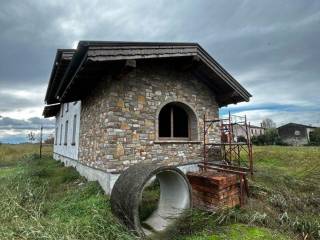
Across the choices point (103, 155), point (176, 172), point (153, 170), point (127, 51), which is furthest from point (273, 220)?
point (127, 51)

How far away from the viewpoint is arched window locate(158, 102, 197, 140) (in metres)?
8.53

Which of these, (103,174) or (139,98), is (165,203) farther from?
(139,98)

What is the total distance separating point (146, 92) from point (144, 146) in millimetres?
1590

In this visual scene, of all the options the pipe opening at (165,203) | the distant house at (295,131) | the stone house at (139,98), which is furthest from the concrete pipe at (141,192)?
the distant house at (295,131)

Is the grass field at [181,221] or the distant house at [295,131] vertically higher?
the distant house at [295,131]

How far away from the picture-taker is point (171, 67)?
8.24 metres

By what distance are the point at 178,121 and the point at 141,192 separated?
5.55m

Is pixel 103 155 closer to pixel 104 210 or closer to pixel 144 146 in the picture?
pixel 144 146

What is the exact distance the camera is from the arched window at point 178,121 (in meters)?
8.53

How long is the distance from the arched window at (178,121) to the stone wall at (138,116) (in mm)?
160

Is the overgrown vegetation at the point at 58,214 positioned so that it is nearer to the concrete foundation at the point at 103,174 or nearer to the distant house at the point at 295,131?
the concrete foundation at the point at 103,174

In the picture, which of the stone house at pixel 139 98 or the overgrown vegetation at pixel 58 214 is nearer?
the overgrown vegetation at pixel 58 214

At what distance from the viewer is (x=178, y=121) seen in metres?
9.64

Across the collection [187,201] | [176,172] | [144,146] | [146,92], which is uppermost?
[146,92]
